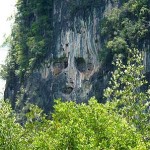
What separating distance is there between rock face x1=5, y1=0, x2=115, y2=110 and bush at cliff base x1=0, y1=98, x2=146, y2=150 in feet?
65.3

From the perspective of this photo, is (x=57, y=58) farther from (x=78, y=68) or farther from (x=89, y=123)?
(x=89, y=123)

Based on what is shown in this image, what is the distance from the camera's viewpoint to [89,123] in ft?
33.9

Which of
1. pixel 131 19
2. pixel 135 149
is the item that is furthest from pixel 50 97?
pixel 135 149

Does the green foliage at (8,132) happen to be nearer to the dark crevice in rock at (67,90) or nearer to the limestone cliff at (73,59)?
the limestone cliff at (73,59)

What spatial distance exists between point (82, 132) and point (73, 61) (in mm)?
24102

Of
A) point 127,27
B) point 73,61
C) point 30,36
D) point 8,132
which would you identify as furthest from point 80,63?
point 8,132

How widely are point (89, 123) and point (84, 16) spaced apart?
2459 cm

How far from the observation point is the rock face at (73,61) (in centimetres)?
3253

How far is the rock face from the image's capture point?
32.5 meters

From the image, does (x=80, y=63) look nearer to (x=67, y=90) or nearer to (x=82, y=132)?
(x=67, y=90)

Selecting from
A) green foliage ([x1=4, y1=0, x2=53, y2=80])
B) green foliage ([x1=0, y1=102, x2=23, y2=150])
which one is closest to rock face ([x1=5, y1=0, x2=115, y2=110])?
green foliage ([x1=4, y1=0, x2=53, y2=80])

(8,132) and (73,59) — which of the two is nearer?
(8,132)

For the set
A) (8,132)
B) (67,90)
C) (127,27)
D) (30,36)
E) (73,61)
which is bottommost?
(67,90)

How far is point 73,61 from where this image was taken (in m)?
33.8
